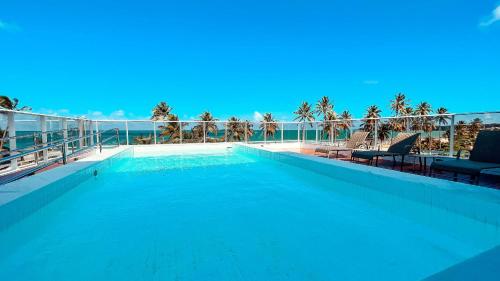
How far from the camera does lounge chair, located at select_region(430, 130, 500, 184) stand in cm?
287

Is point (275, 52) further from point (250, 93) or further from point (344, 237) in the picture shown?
point (344, 237)

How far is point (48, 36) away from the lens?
828 inches

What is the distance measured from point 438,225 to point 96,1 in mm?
19392

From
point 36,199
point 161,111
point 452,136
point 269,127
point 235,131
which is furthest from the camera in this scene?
point 161,111

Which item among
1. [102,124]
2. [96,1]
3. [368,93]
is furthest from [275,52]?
[368,93]

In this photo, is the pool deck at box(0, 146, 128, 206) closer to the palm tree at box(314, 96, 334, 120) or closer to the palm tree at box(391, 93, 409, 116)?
the palm tree at box(314, 96, 334, 120)

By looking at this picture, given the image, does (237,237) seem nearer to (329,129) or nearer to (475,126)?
(475,126)

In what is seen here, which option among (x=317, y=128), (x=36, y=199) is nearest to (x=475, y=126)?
(x=317, y=128)

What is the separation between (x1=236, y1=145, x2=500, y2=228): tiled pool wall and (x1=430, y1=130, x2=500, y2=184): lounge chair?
40 centimetres

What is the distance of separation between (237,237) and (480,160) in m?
3.39

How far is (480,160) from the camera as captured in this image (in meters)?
3.32

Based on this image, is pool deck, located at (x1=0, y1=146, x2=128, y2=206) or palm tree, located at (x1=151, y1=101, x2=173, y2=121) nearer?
pool deck, located at (x1=0, y1=146, x2=128, y2=206)

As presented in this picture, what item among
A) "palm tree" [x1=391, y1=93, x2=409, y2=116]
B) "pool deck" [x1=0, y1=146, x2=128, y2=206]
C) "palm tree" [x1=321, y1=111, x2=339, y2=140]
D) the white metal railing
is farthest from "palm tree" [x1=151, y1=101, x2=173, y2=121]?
"palm tree" [x1=391, y1=93, x2=409, y2=116]

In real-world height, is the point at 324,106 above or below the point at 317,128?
above
